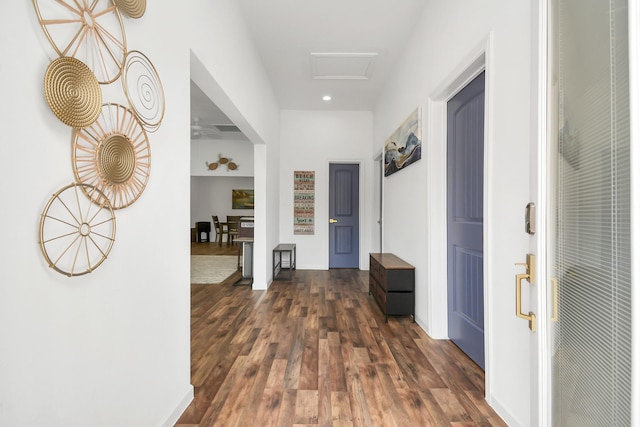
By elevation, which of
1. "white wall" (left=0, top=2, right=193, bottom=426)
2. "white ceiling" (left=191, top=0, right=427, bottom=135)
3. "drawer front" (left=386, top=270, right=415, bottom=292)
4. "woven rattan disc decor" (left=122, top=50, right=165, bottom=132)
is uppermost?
"white ceiling" (left=191, top=0, right=427, bottom=135)

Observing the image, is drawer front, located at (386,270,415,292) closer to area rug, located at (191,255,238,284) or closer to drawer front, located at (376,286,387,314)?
drawer front, located at (376,286,387,314)

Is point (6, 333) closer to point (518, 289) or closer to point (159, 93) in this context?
point (159, 93)

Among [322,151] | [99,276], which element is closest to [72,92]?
[99,276]

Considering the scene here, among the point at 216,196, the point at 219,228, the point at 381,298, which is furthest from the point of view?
the point at 216,196

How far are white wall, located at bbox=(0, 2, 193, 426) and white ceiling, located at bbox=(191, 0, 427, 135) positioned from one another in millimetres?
1538

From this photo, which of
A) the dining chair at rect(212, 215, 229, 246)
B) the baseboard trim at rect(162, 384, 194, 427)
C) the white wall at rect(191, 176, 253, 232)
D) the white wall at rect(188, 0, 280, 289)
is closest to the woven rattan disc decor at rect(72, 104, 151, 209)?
the white wall at rect(188, 0, 280, 289)

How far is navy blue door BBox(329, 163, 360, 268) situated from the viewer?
18.3 ft

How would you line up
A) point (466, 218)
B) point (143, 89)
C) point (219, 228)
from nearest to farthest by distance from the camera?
1. point (143, 89)
2. point (466, 218)
3. point (219, 228)

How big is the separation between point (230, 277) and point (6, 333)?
168 inches

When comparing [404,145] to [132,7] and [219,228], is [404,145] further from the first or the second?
[219,228]

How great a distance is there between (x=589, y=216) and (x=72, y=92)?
1.66 meters

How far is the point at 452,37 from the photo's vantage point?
2.14m

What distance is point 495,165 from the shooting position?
165 centimetres

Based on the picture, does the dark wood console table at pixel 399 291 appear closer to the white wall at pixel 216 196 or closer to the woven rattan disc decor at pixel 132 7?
the woven rattan disc decor at pixel 132 7
